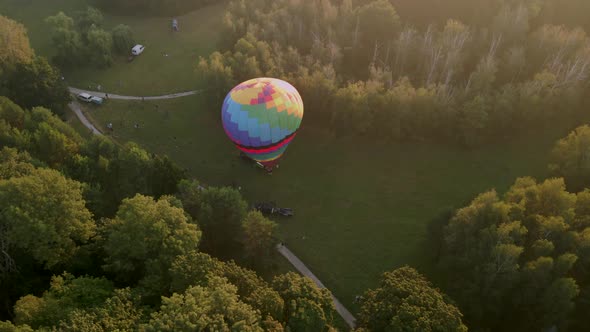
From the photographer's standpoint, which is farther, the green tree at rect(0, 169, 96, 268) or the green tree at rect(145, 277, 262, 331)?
the green tree at rect(0, 169, 96, 268)

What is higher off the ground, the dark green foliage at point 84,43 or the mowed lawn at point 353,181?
the dark green foliage at point 84,43

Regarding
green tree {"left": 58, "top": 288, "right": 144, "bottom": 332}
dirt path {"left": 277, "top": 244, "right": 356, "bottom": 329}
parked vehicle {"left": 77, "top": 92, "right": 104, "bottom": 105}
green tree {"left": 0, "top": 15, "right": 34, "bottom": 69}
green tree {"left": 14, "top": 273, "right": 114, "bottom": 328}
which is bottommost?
dirt path {"left": 277, "top": 244, "right": 356, "bottom": 329}

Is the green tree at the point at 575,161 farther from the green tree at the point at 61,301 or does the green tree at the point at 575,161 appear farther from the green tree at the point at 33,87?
the green tree at the point at 33,87

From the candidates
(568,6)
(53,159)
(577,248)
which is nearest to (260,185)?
(53,159)

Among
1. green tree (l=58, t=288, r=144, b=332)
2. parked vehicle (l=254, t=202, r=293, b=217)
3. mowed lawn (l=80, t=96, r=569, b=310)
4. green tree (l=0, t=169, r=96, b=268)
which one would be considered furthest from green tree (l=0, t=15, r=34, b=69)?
green tree (l=58, t=288, r=144, b=332)

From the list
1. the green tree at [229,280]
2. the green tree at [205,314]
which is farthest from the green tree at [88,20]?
the green tree at [205,314]

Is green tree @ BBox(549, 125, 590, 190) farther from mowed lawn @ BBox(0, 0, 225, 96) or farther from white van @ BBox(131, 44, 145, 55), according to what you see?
white van @ BBox(131, 44, 145, 55)
